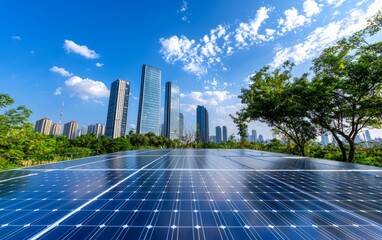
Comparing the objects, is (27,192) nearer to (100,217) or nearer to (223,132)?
(100,217)

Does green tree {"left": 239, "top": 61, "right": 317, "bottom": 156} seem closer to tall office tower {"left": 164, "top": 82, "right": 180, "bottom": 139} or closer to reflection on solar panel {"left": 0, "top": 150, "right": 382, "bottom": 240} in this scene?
reflection on solar panel {"left": 0, "top": 150, "right": 382, "bottom": 240}

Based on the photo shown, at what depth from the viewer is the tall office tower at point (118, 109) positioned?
3762 inches

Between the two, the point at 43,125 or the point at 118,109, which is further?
the point at 118,109

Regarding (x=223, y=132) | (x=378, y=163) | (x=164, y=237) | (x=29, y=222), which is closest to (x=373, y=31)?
(x=378, y=163)

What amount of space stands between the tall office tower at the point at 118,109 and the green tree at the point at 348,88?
9586 centimetres

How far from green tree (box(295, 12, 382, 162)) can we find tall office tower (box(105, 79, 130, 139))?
95855mm

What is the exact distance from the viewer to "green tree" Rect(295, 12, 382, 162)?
13.4m

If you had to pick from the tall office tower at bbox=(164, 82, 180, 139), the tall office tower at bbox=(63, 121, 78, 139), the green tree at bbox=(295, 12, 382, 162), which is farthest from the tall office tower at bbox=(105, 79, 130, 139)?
the green tree at bbox=(295, 12, 382, 162)

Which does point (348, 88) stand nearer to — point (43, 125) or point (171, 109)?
point (171, 109)

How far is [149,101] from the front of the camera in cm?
9512

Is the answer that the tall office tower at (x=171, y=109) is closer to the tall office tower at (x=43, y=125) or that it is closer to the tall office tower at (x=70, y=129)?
the tall office tower at (x=43, y=125)

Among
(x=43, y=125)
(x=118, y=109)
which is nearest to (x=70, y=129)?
(x=43, y=125)

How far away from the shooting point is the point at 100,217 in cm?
281

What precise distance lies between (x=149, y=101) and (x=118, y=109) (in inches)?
797
